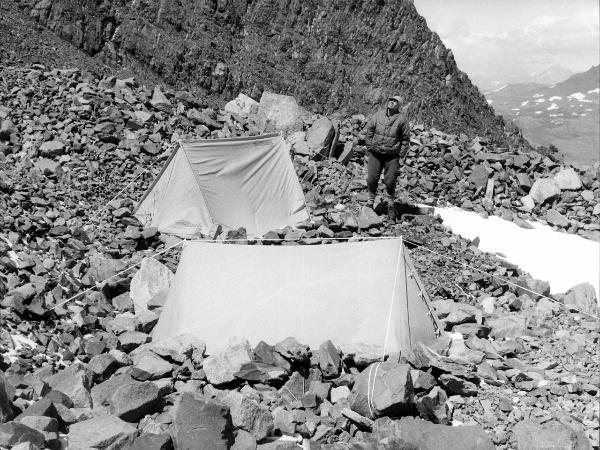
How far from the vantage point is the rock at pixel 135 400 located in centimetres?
486

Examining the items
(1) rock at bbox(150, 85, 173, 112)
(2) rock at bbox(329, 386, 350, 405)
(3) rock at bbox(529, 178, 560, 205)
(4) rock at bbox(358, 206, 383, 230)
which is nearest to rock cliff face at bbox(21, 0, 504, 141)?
(1) rock at bbox(150, 85, 173, 112)

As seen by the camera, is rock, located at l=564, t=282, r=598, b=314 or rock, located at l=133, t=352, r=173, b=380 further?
rock, located at l=564, t=282, r=598, b=314

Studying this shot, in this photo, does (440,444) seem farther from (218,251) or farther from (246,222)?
(246,222)

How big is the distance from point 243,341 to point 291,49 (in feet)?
106

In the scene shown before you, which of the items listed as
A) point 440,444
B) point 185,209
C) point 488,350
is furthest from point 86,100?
point 440,444

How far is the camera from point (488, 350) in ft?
21.9

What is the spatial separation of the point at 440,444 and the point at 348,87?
34.1 m

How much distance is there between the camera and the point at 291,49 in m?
36.2

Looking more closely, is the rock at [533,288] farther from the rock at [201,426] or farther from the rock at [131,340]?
the rock at [201,426]

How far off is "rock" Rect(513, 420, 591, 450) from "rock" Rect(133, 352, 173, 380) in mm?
3084

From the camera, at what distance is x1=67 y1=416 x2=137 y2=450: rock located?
4.34 m

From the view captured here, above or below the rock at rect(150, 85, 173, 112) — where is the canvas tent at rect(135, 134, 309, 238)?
below

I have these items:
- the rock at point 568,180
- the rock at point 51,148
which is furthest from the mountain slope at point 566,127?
the rock at point 51,148

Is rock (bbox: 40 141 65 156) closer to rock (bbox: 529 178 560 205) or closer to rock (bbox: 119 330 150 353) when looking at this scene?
rock (bbox: 119 330 150 353)
